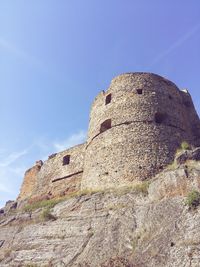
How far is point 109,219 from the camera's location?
43.1 ft

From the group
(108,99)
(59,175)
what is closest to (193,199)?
(108,99)

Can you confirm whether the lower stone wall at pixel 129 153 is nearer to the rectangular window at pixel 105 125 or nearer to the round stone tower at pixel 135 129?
the round stone tower at pixel 135 129

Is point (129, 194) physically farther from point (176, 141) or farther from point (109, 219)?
point (176, 141)

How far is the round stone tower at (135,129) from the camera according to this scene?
15609mm

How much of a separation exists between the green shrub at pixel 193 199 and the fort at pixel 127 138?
351 centimetres

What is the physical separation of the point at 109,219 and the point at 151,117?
605 cm

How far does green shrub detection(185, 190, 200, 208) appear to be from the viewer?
11.2 metres

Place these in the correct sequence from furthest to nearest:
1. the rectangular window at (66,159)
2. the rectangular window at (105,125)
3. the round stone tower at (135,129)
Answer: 1. the rectangular window at (66,159)
2. the rectangular window at (105,125)
3. the round stone tower at (135,129)

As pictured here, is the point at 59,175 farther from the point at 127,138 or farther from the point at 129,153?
the point at 129,153

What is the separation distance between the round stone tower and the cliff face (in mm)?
1178

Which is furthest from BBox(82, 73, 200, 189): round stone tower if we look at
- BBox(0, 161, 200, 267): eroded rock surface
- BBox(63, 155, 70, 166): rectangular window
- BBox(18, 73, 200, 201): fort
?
BBox(63, 155, 70, 166): rectangular window

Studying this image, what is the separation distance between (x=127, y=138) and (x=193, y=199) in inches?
228

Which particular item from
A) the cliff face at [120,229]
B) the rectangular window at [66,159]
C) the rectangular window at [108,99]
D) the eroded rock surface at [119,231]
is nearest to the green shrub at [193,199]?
the cliff face at [120,229]

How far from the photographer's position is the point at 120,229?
12320 millimetres
